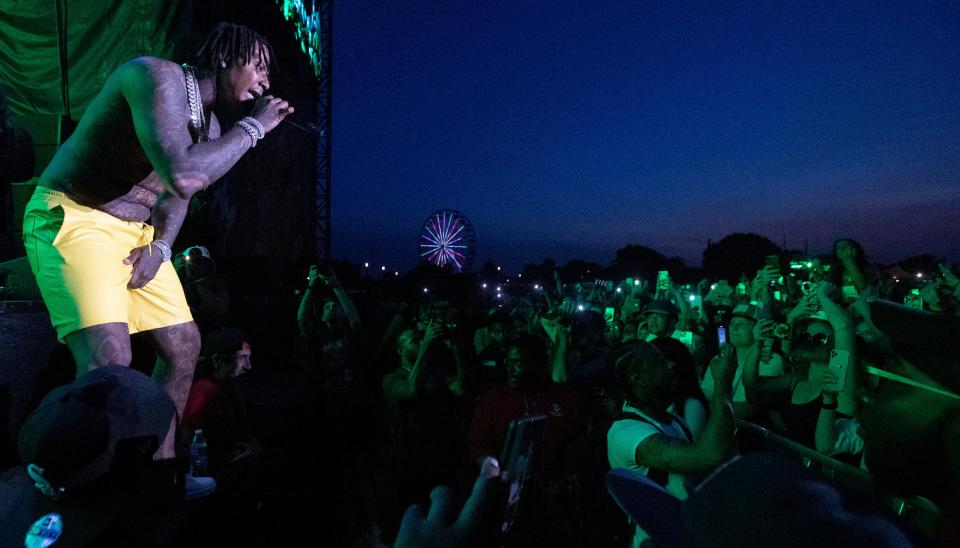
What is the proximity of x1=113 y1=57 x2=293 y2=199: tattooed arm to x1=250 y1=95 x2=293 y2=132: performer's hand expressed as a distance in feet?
0.66

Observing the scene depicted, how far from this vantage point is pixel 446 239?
26.5 meters

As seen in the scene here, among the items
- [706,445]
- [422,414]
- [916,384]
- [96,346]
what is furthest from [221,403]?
[916,384]

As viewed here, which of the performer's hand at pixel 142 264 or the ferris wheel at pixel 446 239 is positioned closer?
the performer's hand at pixel 142 264

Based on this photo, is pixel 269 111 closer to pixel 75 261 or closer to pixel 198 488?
pixel 75 261

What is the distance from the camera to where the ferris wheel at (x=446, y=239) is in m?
26.4

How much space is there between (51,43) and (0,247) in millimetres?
3550

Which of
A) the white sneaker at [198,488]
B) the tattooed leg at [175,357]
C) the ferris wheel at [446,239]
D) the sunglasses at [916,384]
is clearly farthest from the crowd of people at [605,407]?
the ferris wheel at [446,239]

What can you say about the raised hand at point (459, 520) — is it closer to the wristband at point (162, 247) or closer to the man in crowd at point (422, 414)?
the wristband at point (162, 247)

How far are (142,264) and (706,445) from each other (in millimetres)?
2425

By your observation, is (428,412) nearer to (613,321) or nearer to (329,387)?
(329,387)

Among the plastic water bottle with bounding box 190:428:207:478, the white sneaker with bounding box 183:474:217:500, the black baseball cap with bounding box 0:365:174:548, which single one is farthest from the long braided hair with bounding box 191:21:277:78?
the plastic water bottle with bounding box 190:428:207:478

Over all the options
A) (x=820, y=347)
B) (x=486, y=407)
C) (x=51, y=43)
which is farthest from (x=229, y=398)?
(x=51, y=43)

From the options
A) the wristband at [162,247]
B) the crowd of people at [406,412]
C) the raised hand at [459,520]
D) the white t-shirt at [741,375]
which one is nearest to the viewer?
the raised hand at [459,520]

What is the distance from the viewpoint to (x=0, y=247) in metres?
4.73
